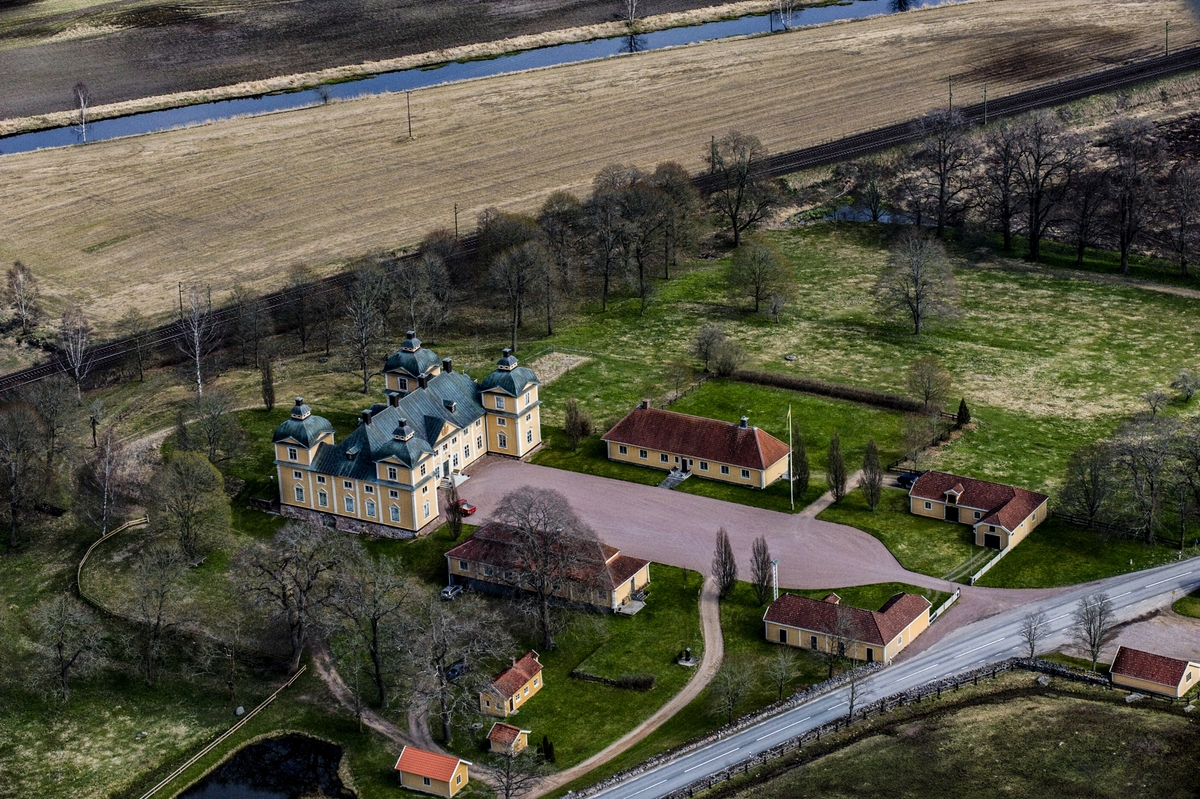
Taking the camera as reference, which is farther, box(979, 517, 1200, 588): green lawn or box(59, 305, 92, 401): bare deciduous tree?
box(59, 305, 92, 401): bare deciduous tree

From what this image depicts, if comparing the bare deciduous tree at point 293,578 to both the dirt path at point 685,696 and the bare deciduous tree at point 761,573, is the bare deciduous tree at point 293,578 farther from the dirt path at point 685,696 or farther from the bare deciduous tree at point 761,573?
the bare deciduous tree at point 761,573

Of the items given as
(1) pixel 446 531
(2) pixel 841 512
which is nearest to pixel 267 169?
(1) pixel 446 531

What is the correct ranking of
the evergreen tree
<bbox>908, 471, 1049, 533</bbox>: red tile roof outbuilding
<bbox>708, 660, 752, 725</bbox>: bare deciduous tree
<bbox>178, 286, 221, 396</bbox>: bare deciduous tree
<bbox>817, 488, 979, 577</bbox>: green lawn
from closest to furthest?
<bbox>708, 660, 752, 725</bbox>: bare deciduous tree → <bbox>817, 488, 979, 577</bbox>: green lawn → <bbox>908, 471, 1049, 533</bbox>: red tile roof outbuilding → the evergreen tree → <bbox>178, 286, 221, 396</bbox>: bare deciduous tree

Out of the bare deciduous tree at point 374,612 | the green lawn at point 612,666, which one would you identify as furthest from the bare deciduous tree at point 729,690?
the bare deciduous tree at point 374,612

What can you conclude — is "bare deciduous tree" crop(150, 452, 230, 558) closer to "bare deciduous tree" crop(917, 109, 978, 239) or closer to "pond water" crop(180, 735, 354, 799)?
"pond water" crop(180, 735, 354, 799)

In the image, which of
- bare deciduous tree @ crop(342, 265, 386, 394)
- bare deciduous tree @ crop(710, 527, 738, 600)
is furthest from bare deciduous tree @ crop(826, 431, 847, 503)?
bare deciduous tree @ crop(342, 265, 386, 394)

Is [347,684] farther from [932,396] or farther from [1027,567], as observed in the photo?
[932,396]
